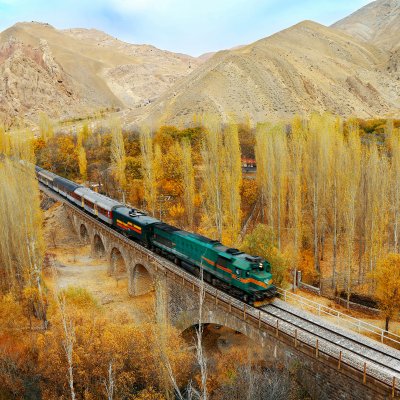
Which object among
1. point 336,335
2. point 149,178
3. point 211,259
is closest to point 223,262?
point 211,259

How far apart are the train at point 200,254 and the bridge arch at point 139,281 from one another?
92.7 inches

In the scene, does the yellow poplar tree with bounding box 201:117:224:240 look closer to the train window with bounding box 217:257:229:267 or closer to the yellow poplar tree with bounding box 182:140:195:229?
the yellow poplar tree with bounding box 182:140:195:229

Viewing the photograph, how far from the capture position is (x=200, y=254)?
25.6 m

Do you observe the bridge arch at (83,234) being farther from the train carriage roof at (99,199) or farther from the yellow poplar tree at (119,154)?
the yellow poplar tree at (119,154)

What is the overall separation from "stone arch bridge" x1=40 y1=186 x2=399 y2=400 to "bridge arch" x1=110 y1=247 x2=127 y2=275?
1.91 m

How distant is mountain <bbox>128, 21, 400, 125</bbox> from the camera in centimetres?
8106

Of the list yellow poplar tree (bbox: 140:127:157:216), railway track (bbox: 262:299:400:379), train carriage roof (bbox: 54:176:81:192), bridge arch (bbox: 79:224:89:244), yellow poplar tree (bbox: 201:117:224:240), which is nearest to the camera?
railway track (bbox: 262:299:400:379)

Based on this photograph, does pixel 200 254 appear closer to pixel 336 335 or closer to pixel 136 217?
pixel 336 335

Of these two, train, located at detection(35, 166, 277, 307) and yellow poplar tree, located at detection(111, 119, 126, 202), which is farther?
yellow poplar tree, located at detection(111, 119, 126, 202)

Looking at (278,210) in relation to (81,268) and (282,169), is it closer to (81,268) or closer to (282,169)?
(282,169)

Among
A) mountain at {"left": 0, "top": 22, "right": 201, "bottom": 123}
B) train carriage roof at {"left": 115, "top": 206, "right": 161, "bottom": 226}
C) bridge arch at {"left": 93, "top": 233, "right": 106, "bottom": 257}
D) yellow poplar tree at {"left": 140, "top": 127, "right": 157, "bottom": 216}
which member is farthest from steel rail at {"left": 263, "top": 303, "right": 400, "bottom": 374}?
mountain at {"left": 0, "top": 22, "right": 201, "bottom": 123}

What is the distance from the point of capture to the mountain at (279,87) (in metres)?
81.1

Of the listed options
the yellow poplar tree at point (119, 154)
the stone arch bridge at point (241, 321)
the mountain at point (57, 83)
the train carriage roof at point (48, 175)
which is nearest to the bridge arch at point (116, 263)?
the stone arch bridge at point (241, 321)

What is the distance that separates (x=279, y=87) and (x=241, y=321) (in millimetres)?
75007
